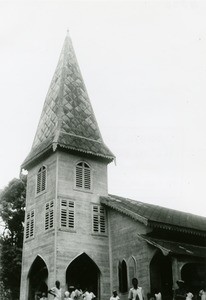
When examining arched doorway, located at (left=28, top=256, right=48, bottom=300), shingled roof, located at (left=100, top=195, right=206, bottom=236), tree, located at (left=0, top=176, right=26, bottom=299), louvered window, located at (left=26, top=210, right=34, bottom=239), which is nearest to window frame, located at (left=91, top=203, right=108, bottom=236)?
shingled roof, located at (left=100, top=195, right=206, bottom=236)

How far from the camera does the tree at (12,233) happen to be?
35062mm

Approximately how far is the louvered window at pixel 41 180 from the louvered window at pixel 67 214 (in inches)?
91.1

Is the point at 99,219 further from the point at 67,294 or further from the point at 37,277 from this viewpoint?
the point at 67,294

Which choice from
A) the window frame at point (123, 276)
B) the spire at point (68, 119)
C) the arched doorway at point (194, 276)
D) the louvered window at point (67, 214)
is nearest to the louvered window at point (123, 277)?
the window frame at point (123, 276)

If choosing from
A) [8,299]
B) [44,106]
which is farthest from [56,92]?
[8,299]

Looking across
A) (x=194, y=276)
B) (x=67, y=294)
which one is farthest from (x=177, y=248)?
(x=67, y=294)

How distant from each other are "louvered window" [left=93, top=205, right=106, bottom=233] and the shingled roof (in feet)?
1.82

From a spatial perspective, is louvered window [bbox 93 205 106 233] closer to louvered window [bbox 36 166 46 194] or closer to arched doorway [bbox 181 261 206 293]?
louvered window [bbox 36 166 46 194]

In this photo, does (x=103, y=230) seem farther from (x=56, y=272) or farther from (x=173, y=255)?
(x=173, y=255)

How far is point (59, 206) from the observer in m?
25.4

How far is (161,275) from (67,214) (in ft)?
21.7

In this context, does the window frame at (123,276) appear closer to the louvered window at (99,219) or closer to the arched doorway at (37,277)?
the louvered window at (99,219)

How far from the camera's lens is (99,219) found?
87.9 feet

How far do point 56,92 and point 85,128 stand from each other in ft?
12.6
